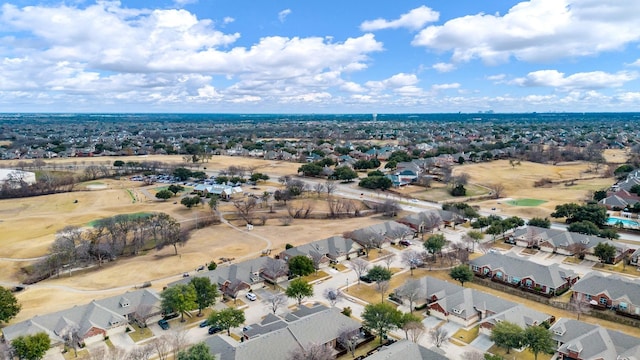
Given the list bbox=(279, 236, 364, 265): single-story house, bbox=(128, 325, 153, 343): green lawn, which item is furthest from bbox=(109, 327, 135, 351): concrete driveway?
bbox=(279, 236, 364, 265): single-story house

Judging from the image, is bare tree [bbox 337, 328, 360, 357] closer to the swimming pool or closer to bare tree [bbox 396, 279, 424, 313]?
bare tree [bbox 396, 279, 424, 313]

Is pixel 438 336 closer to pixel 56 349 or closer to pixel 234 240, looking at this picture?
pixel 56 349

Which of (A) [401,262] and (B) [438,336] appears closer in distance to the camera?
(B) [438,336]

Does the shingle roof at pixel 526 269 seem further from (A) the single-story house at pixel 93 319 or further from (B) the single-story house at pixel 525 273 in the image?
(A) the single-story house at pixel 93 319

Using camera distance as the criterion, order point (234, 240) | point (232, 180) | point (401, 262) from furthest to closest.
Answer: point (232, 180)
point (234, 240)
point (401, 262)

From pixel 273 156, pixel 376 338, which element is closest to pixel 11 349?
pixel 376 338
